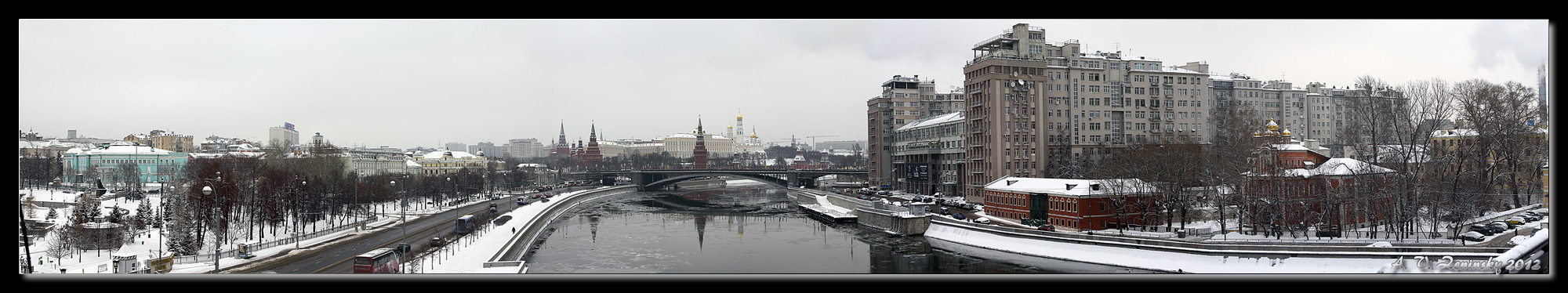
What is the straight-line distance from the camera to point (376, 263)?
2003 centimetres

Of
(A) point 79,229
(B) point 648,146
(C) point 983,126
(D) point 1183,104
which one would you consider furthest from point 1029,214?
(B) point 648,146

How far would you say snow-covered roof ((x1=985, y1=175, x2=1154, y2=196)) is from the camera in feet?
94.2

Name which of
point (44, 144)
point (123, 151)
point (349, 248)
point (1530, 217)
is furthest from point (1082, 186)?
point (44, 144)

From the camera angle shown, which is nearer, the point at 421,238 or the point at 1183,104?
the point at 421,238

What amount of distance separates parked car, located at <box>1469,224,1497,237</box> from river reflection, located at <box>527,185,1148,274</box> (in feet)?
31.4

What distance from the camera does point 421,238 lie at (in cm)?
2970

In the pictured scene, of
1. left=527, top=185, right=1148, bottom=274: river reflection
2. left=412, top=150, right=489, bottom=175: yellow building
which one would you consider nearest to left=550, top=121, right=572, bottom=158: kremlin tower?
left=412, top=150, right=489, bottom=175: yellow building

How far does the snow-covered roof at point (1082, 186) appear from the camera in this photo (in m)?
28.7

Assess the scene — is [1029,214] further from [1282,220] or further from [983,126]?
[983,126]

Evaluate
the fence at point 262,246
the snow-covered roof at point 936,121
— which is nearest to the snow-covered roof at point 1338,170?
the snow-covered roof at point 936,121

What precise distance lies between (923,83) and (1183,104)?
766 inches

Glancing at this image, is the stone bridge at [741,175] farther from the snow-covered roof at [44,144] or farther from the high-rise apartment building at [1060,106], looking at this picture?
the snow-covered roof at [44,144]
